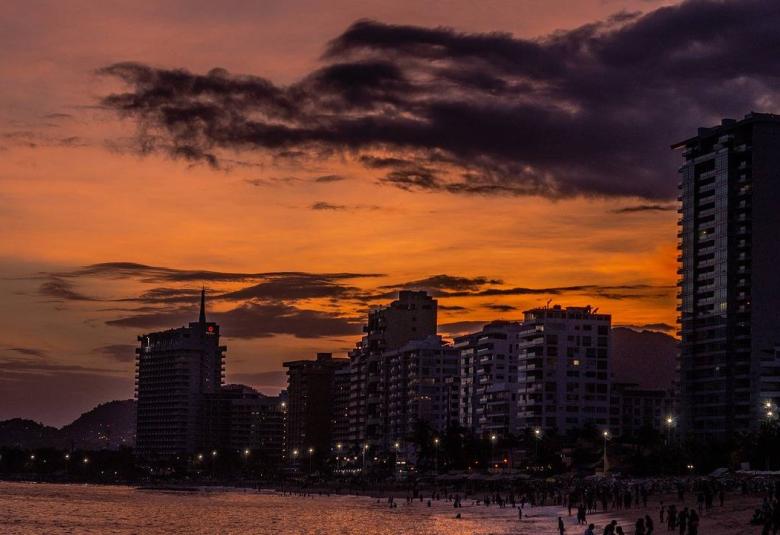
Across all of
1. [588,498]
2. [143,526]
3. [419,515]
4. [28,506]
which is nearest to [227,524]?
[143,526]

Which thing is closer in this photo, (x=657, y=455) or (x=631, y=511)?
(x=631, y=511)

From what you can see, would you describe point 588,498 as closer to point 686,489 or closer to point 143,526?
point 686,489

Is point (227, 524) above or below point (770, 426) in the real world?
below

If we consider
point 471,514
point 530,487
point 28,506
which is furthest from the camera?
point 28,506

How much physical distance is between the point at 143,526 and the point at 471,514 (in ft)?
121

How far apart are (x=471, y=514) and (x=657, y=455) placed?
3643 centimetres

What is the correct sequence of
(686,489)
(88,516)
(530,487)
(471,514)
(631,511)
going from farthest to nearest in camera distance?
(530,487) → (88,516) → (471,514) → (686,489) → (631,511)

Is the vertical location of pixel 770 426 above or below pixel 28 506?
above

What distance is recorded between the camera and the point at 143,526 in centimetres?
13650

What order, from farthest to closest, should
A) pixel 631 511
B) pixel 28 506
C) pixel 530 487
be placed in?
pixel 28 506
pixel 530 487
pixel 631 511

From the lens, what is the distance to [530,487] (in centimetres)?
18200

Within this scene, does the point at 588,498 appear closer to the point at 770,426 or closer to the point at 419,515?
the point at 419,515

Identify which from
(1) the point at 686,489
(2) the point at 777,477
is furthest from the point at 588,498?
(2) the point at 777,477

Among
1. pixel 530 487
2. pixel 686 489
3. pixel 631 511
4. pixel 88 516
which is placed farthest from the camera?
pixel 530 487
